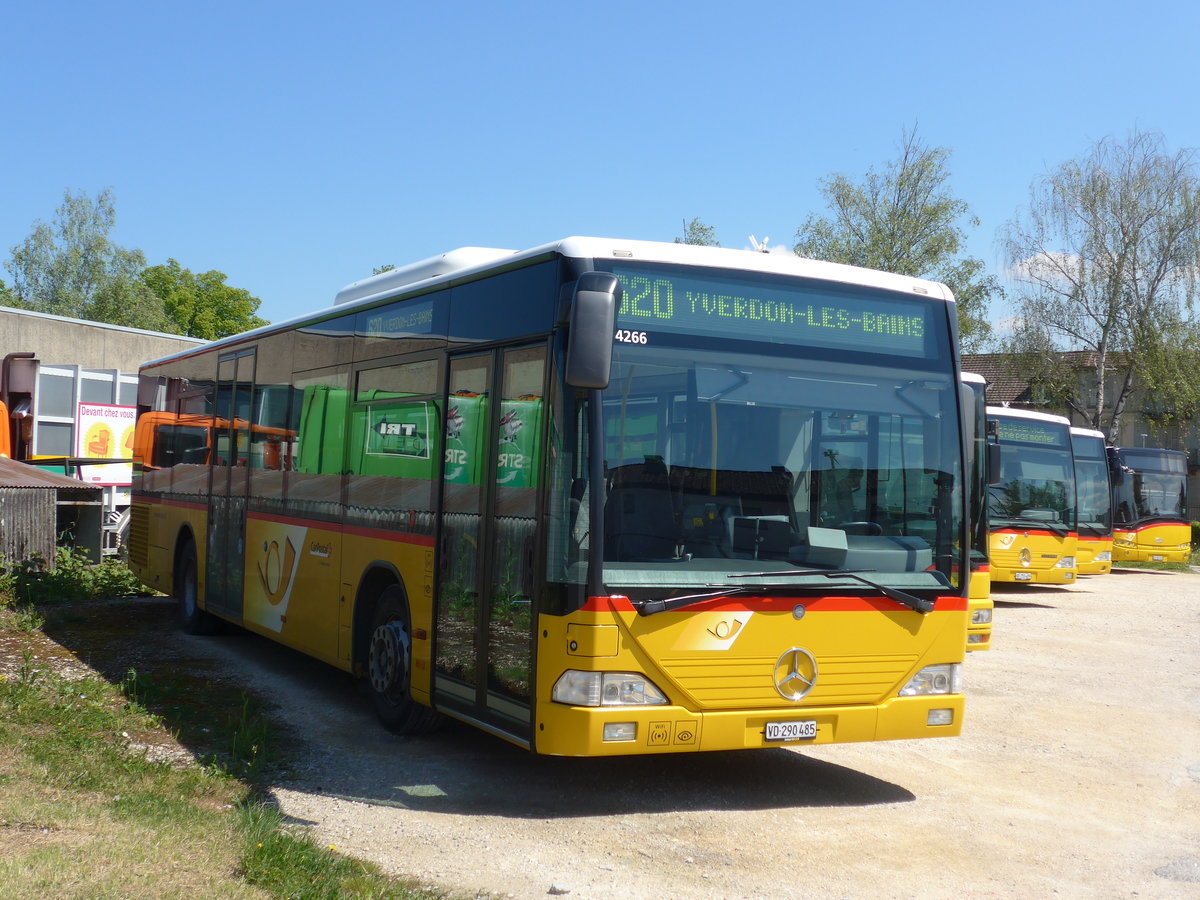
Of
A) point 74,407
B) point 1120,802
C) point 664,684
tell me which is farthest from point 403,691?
point 74,407

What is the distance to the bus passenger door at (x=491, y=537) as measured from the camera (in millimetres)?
7016

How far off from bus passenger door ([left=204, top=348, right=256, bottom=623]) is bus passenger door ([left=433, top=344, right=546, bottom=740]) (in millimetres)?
4734

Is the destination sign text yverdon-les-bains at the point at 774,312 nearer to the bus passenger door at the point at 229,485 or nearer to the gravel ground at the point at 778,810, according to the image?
the gravel ground at the point at 778,810

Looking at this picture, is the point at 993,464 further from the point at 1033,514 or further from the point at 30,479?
the point at 30,479

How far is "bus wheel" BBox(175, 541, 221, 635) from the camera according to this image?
13680 mm

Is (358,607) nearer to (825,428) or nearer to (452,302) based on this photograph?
(452,302)

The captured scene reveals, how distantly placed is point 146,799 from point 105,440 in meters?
19.5

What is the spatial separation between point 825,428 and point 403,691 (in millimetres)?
3509

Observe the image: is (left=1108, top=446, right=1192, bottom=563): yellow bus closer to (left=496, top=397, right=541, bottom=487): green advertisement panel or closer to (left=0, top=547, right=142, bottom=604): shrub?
(left=0, top=547, right=142, bottom=604): shrub

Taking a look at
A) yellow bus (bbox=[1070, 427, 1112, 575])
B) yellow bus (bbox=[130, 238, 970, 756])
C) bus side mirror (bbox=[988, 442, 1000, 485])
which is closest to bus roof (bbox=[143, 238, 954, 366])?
yellow bus (bbox=[130, 238, 970, 756])

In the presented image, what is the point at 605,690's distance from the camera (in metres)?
6.61

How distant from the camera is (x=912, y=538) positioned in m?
7.50

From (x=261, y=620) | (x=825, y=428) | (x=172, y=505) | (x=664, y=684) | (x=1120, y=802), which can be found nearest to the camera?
(x=664, y=684)

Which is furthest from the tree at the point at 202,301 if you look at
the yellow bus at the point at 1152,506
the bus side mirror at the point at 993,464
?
the bus side mirror at the point at 993,464
